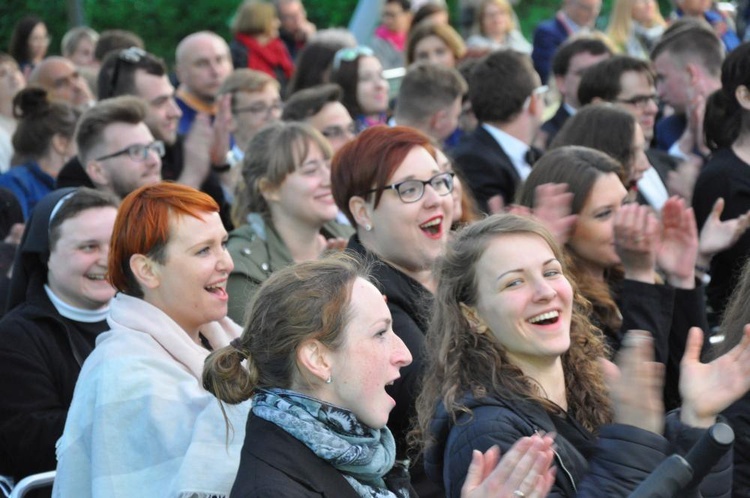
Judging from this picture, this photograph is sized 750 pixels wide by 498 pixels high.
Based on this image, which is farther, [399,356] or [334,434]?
[399,356]

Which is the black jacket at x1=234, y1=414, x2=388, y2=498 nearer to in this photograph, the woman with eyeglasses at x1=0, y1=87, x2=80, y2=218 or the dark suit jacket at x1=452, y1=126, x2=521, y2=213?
the dark suit jacket at x1=452, y1=126, x2=521, y2=213

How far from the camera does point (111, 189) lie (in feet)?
23.0

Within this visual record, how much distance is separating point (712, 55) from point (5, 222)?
16.0 feet

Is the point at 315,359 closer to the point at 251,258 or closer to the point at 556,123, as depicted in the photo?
the point at 251,258

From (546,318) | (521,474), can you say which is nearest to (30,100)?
(546,318)

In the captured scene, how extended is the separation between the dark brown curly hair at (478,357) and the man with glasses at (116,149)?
11.0 ft

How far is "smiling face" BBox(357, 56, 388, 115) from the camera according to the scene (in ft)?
30.7

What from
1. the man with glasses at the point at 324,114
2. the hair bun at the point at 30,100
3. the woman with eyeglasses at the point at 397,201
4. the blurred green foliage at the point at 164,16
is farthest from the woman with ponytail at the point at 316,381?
the blurred green foliage at the point at 164,16

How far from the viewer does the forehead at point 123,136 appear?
7.00 metres

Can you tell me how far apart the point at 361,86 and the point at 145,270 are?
511 cm

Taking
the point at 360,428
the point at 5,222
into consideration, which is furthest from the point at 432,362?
the point at 5,222

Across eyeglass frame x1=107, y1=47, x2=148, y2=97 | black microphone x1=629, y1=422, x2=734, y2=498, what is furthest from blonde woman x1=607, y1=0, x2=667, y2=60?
black microphone x1=629, y1=422, x2=734, y2=498

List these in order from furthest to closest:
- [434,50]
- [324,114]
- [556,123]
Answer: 1. [434,50]
2. [556,123]
3. [324,114]

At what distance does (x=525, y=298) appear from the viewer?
3.71m
